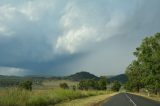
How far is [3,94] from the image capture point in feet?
96.3

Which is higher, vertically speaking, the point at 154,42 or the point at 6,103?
the point at 154,42

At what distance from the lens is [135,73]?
447ft

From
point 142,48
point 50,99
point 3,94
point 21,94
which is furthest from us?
point 142,48

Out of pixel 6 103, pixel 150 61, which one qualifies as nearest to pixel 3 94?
pixel 6 103

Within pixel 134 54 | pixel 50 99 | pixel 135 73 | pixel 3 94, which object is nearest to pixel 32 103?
pixel 3 94

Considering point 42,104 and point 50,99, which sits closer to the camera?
point 42,104

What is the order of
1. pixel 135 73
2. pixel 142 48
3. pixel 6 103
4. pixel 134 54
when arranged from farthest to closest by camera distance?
pixel 135 73
pixel 134 54
pixel 142 48
pixel 6 103

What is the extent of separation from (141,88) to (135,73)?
1579cm

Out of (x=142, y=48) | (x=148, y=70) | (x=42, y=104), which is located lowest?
(x=42, y=104)

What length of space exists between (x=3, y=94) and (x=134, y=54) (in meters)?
78.8

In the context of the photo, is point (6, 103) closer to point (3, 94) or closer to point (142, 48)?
point (3, 94)

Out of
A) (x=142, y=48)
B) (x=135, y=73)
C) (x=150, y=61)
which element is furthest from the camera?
(x=135, y=73)

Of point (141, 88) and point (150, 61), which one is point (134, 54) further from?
point (141, 88)

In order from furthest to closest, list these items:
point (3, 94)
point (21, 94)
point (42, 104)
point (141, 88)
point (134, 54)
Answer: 1. point (141, 88)
2. point (134, 54)
3. point (42, 104)
4. point (21, 94)
5. point (3, 94)
